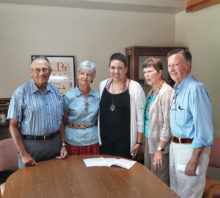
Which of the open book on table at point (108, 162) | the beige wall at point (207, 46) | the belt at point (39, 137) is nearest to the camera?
the open book on table at point (108, 162)

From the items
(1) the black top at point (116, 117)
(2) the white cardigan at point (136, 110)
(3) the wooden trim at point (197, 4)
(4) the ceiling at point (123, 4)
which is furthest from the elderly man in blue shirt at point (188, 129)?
(4) the ceiling at point (123, 4)

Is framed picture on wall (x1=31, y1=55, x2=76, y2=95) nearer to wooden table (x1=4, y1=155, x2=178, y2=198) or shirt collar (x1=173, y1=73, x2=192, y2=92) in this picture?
wooden table (x1=4, y1=155, x2=178, y2=198)

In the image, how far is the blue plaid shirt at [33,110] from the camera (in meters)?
1.78

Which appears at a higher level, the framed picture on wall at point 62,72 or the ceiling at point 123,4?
the ceiling at point 123,4

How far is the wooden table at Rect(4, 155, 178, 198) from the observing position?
1337 mm

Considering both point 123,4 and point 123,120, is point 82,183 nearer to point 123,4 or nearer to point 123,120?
point 123,120

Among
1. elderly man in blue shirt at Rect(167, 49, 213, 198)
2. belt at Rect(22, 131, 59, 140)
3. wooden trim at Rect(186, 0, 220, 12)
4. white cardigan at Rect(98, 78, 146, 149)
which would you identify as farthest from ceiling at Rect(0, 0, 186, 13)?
belt at Rect(22, 131, 59, 140)

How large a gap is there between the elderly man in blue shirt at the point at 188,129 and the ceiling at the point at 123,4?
1.61 m

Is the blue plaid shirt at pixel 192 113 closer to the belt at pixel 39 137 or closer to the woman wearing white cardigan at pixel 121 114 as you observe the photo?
the woman wearing white cardigan at pixel 121 114

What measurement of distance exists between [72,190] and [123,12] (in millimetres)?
2834

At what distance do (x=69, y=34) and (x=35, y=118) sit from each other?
1.84 metres

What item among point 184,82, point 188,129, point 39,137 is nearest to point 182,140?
point 188,129

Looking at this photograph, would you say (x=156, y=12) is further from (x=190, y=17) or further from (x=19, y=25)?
(x=19, y=25)

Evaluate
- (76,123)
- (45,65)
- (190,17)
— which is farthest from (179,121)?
(190,17)
